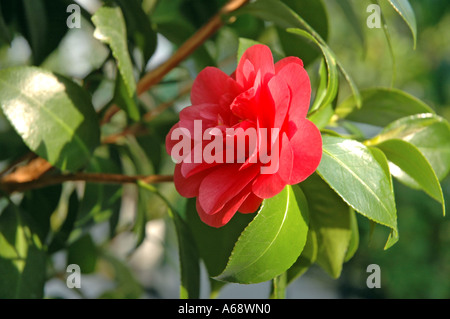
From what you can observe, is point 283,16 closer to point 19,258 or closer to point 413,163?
point 413,163

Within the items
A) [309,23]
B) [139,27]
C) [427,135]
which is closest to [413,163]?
[427,135]

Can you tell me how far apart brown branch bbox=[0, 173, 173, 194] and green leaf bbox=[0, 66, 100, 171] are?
0.02 meters

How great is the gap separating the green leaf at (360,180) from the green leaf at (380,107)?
0.44 ft

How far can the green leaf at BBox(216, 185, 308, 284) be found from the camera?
0.31m

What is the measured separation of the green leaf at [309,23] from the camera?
0.44m

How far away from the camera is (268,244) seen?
1.04ft

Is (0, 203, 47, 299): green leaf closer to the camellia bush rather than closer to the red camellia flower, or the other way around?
the camellia bush

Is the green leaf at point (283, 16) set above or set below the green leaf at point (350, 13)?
below

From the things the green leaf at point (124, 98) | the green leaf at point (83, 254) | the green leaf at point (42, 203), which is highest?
the green leaf at point (124, 98)

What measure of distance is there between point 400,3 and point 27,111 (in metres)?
0.31

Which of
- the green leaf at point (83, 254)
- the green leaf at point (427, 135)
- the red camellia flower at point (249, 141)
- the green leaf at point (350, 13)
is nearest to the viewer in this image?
the red camellia flower at point (249, 141)

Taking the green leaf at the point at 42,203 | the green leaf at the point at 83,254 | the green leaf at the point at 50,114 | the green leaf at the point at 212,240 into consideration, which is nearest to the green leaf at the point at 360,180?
the green leaf at the point at 212,240

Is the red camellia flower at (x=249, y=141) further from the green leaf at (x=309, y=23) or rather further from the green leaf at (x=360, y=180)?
the green leaf at (x=309, y=23)

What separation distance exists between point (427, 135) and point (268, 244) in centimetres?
20
